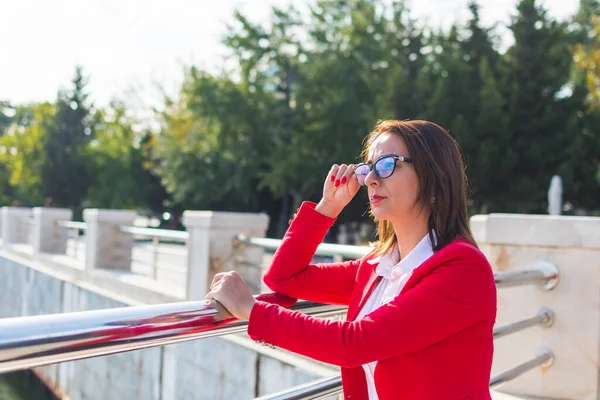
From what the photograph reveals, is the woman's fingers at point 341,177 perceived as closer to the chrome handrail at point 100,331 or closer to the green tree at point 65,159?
the chrome handrail at point 100,331

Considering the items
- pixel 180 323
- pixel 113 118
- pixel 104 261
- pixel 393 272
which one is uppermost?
pixel 113 118

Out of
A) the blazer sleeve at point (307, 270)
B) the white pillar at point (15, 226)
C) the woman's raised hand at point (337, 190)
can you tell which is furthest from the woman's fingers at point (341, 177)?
the white pillar at point (15, 226)

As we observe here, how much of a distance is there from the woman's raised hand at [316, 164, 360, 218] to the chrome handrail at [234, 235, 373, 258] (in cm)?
68

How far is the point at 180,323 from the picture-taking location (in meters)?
1.51

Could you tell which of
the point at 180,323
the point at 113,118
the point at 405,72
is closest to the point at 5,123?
the point at 113,118

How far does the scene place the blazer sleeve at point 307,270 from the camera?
81.6 inches

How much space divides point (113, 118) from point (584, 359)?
143 ft

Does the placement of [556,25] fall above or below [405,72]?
above

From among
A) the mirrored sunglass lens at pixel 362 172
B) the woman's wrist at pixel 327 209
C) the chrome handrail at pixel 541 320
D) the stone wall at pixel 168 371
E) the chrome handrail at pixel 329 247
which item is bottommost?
the stone wall at pixel 168 371

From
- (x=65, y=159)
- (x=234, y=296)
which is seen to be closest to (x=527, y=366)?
(x=234, y=296)

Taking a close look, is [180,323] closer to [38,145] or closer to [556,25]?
[556,25]

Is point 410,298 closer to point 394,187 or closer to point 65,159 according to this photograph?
point 394,187

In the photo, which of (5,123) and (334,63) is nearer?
(334,63)

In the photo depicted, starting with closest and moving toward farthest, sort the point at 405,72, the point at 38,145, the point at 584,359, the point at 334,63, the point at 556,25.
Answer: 1. the point at 584,359
2. the point at 556,25
3. the point at 405,72
4. the point at 334,63
5. the point at 38,145
